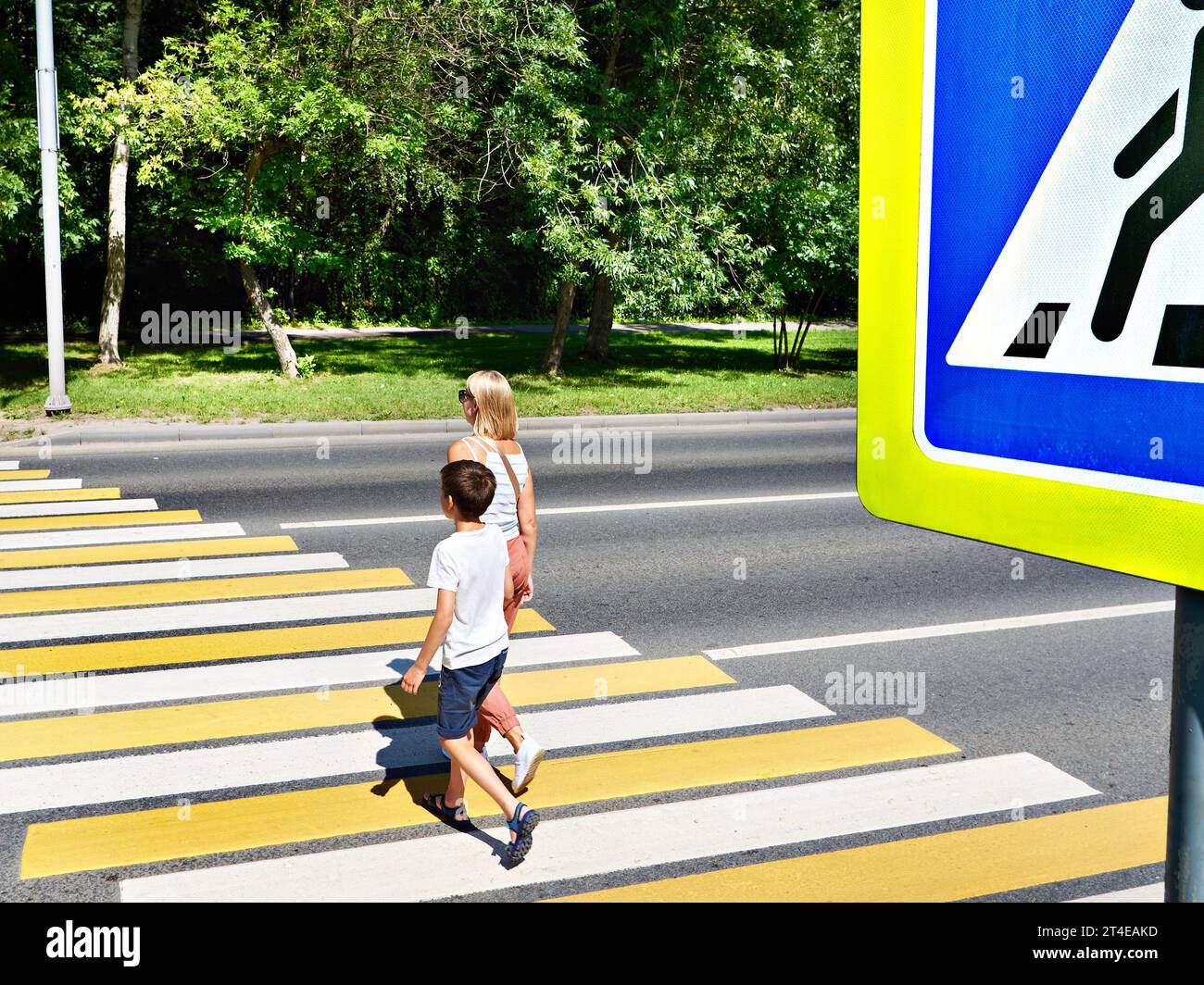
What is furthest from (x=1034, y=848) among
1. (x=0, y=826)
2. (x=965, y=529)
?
(x=0, y=826)

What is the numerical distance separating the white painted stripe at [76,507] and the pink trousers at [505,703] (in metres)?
6.04

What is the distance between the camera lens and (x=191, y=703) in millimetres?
6008

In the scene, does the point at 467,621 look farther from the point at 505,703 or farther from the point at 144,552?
the point at 144,552

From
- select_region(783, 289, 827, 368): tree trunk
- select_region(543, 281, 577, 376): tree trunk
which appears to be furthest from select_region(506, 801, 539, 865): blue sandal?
select_region(783, 289, 827, 368): tree trunk

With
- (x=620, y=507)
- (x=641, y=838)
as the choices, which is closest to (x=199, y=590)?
(x=620, y=507)

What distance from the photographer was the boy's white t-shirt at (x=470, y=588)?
461 centimetres

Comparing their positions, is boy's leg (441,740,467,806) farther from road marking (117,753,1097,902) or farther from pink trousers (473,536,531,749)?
pink trousers (473,536,531,749)

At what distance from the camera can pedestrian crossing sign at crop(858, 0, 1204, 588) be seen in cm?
117

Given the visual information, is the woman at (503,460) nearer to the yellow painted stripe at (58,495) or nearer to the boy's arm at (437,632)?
the boy's arm at (437,632)

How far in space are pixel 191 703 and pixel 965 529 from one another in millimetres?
5324

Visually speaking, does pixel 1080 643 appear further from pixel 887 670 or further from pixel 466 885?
pixel 466 885

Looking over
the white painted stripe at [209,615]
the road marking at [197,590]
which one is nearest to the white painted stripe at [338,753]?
the white painted stripe at [209,615]

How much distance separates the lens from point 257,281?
60.2 feet

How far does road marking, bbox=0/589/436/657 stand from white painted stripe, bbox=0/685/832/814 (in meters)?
1.72
